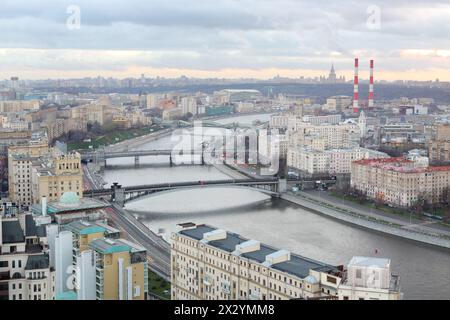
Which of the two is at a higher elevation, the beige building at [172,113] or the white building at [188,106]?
the white building at [188,106]

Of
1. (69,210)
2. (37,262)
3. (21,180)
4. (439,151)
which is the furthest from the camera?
(439,151)

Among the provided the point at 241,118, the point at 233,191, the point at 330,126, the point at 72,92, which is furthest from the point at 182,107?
the point at 233,191

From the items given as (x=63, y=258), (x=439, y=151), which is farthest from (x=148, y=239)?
(x=439, y=151)

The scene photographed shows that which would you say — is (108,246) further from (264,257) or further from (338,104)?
(338,104)

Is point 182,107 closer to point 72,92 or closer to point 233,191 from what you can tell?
point 72,92

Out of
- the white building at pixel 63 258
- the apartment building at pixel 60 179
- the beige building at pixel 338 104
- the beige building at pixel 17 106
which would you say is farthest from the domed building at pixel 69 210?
the beige building at pixel 338 104

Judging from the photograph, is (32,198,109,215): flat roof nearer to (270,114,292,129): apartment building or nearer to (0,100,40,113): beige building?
(270,114,292,129): apartment building

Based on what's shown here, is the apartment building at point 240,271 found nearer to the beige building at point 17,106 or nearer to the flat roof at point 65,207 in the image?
the flat roof at point 65,207

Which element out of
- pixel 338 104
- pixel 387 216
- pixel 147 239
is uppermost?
pixel 338 104
